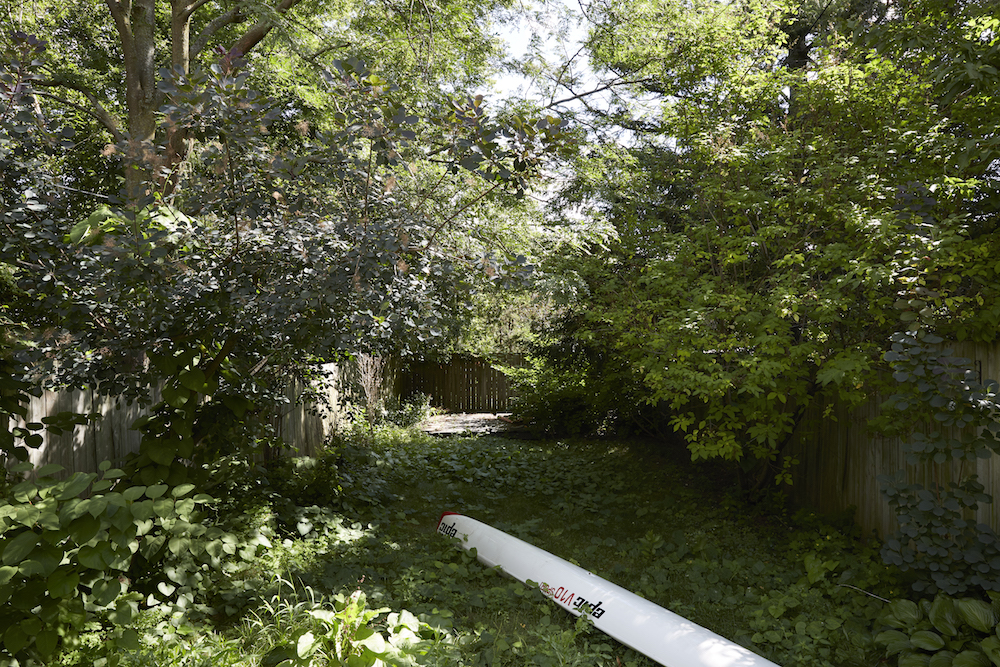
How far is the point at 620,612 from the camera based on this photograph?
3.65 meters

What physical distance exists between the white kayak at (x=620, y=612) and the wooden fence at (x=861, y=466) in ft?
6.22

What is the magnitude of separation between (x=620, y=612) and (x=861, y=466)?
8.13 feet

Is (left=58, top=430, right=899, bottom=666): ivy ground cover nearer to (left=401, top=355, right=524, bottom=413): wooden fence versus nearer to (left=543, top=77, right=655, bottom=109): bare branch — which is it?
(left=543, top=77, right=655, bottom=109): bare branch

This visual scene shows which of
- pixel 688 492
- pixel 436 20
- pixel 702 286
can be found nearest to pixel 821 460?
pixel 688 492

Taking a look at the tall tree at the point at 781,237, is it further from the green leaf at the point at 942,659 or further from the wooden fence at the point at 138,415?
the wooden fence at the point at 138,415

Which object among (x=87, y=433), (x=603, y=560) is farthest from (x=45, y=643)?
(x=603, y=560)

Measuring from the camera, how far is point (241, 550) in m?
4.29

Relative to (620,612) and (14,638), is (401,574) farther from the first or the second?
(14,638)

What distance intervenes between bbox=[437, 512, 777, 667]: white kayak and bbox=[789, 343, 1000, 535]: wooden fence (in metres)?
1.90

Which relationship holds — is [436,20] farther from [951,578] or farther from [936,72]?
[951,578]

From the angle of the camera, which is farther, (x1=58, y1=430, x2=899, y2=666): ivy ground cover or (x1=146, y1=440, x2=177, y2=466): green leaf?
(x1=146, y1=440, x2=177, y2=466): green leaf

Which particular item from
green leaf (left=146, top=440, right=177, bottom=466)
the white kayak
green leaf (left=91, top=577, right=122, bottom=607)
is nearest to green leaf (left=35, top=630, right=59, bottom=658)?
green leaf (left=91, top=577, right=122, bottom=607)

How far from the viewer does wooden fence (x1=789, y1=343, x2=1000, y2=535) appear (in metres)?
3.79

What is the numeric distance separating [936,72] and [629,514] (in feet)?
14.3
